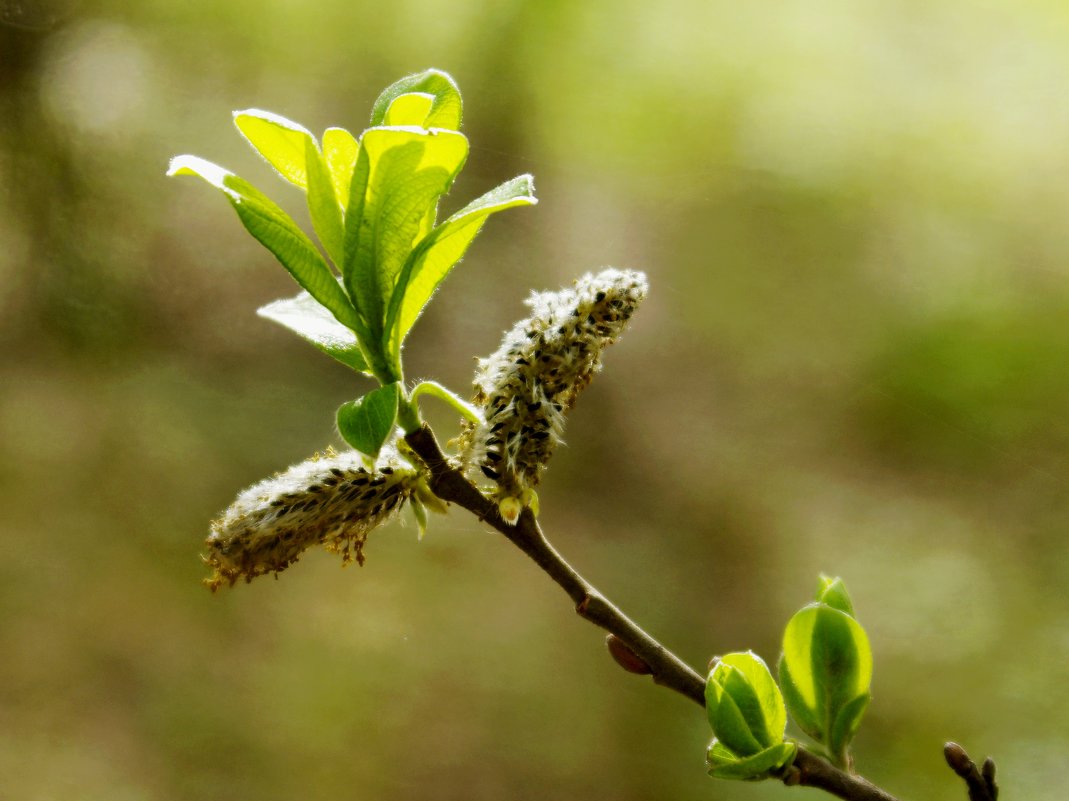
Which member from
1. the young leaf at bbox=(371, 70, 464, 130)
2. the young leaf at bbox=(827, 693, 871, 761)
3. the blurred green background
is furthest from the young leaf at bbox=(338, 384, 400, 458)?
the blurred green background

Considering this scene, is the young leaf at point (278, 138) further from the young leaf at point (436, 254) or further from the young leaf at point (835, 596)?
the young leaf at point (835, 596)

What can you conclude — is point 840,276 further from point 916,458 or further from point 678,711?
point 678,711

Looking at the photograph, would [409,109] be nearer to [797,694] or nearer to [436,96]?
[436,96]

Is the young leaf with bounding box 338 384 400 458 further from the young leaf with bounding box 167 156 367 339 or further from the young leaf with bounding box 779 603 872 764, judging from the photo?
the young leaf with bounding box 779 603 872 764

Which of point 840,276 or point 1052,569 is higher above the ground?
point 840,276

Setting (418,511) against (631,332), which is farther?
(631,332)

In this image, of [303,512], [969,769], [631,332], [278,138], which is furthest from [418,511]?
[631,332]

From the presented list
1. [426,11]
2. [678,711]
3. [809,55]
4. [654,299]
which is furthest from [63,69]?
[678,711]
